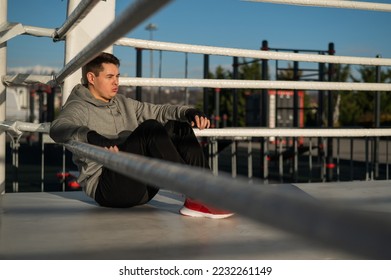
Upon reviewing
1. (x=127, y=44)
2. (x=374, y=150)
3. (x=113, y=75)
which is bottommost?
(x=374, y=150)

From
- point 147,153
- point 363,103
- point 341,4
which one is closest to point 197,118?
point 147,153

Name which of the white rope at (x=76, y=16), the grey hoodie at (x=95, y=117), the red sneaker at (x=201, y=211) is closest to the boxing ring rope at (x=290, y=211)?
the white rope at (x=76, y=16)

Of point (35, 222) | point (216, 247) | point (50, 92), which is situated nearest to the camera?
point (216, 247)

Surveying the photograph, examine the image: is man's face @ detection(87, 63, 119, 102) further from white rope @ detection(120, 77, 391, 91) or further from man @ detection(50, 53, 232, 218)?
white rope @ detection(120, 77, 391, 91)

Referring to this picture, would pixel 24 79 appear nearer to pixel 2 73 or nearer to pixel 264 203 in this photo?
pixel 2 73

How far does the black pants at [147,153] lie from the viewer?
1.55m

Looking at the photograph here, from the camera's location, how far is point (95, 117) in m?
1.75

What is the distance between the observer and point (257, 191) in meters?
0.46

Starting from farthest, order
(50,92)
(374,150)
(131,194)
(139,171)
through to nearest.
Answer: (50,92) → (374,150) → (131,194) → (139,171)

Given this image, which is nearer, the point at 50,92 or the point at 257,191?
the point at 257,191
